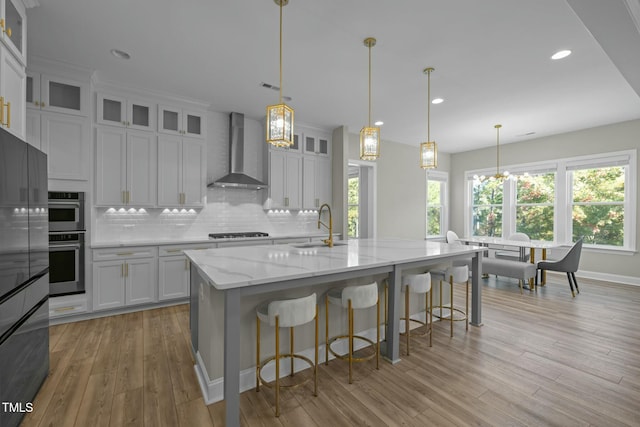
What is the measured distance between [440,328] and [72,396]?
3.29m

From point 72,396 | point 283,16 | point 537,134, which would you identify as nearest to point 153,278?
→ point 72,396

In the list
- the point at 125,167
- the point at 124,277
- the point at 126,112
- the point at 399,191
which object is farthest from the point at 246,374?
the point at 399,191

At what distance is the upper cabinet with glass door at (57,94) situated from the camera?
3.14m

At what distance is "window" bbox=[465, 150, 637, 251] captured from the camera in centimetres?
523

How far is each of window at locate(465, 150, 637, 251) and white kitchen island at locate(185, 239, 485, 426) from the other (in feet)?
15.0

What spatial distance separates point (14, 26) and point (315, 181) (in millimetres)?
4086

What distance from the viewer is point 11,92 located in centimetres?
211

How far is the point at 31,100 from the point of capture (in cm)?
313

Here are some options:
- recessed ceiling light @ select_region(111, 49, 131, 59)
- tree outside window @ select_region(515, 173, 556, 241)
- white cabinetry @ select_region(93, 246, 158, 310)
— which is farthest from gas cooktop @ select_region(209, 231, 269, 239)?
tree outside window @ select_region(515, 173, 556, 241)

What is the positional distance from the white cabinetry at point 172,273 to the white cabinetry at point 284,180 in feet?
5.41

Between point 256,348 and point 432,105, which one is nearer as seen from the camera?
point 256,348

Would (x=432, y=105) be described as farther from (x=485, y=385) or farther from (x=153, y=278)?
(x=153, y=278)

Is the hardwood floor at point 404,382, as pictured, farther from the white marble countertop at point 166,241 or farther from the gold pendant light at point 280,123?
the gold pendant light at point 280,123

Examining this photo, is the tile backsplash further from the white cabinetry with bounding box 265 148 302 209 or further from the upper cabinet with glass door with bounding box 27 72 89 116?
the upper cabinet with glass door with bounding box 27 72 89 116
